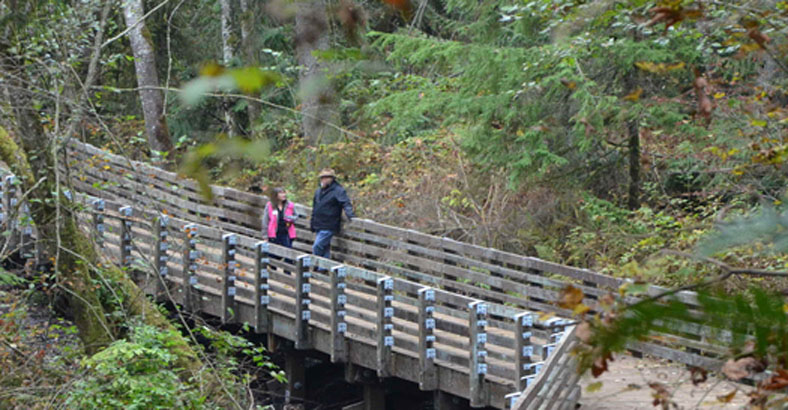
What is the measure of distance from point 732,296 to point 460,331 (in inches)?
360

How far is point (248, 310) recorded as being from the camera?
13.4 m

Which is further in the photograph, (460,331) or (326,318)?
(326,318)

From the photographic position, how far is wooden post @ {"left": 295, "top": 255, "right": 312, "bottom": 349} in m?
12.4

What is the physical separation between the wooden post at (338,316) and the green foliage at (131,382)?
2.82 m

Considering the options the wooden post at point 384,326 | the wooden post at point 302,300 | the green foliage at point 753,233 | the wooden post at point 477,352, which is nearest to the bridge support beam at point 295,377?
the wooden post at point 302,300

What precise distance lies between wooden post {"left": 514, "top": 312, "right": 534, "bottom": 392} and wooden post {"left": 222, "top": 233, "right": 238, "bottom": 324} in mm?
5132

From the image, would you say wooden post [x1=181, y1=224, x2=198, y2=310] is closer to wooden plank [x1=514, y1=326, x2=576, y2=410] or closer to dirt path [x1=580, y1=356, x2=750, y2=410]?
dirt path [x1=580, y1=356, x2=750, y2=410]

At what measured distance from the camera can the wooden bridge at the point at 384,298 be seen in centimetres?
965

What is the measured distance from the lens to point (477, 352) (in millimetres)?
9969

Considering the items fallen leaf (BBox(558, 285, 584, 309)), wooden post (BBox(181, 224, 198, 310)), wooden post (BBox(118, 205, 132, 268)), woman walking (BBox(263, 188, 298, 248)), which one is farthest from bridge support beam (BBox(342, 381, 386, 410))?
fallen leaf (BBox(558, 285, 584, 309))

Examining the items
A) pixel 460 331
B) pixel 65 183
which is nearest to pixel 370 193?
pixel 460 331

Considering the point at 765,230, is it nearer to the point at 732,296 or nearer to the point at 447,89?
the point at 732,296

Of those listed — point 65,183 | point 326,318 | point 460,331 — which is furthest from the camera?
point 326,318

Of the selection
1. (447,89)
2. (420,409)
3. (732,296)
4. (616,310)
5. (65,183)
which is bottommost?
(420,409)
